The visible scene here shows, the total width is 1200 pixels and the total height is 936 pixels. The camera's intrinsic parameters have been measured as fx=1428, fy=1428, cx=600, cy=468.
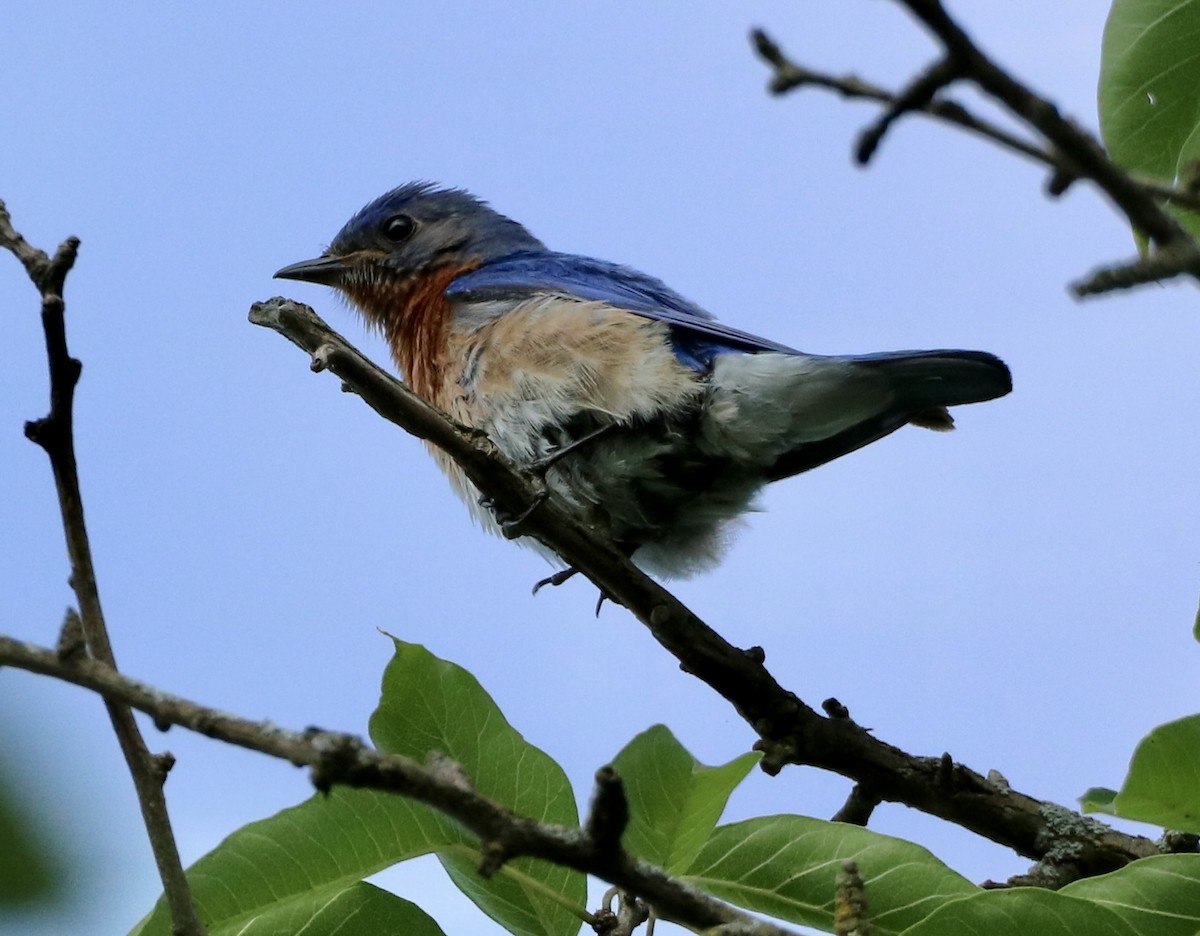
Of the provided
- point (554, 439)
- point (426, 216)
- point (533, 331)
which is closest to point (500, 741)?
point (554, 439)

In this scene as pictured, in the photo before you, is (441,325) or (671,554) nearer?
(671,554)

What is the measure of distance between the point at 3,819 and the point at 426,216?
5829 mm

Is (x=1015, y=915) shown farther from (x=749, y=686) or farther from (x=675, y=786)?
(x=749, y=686)

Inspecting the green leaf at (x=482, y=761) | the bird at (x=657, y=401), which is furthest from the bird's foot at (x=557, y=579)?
the green leaf at (x=482, y=761)

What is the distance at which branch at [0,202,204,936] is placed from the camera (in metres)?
1.67

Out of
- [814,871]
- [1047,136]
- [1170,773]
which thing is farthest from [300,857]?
[1047,136]

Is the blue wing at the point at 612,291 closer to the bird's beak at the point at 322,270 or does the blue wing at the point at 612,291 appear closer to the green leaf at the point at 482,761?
the bird's beak at the point at 322,270

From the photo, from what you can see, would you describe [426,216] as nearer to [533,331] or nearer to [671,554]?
[533,331]

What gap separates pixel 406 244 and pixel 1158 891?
4.95 m

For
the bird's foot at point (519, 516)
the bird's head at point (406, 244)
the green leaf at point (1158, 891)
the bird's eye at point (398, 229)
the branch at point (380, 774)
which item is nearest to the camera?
the branch at point (380, 774)

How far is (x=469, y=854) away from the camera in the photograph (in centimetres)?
283

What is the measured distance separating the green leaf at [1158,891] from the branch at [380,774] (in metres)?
1.17

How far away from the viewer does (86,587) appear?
1.68 m

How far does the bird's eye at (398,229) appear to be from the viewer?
6.79 metres
